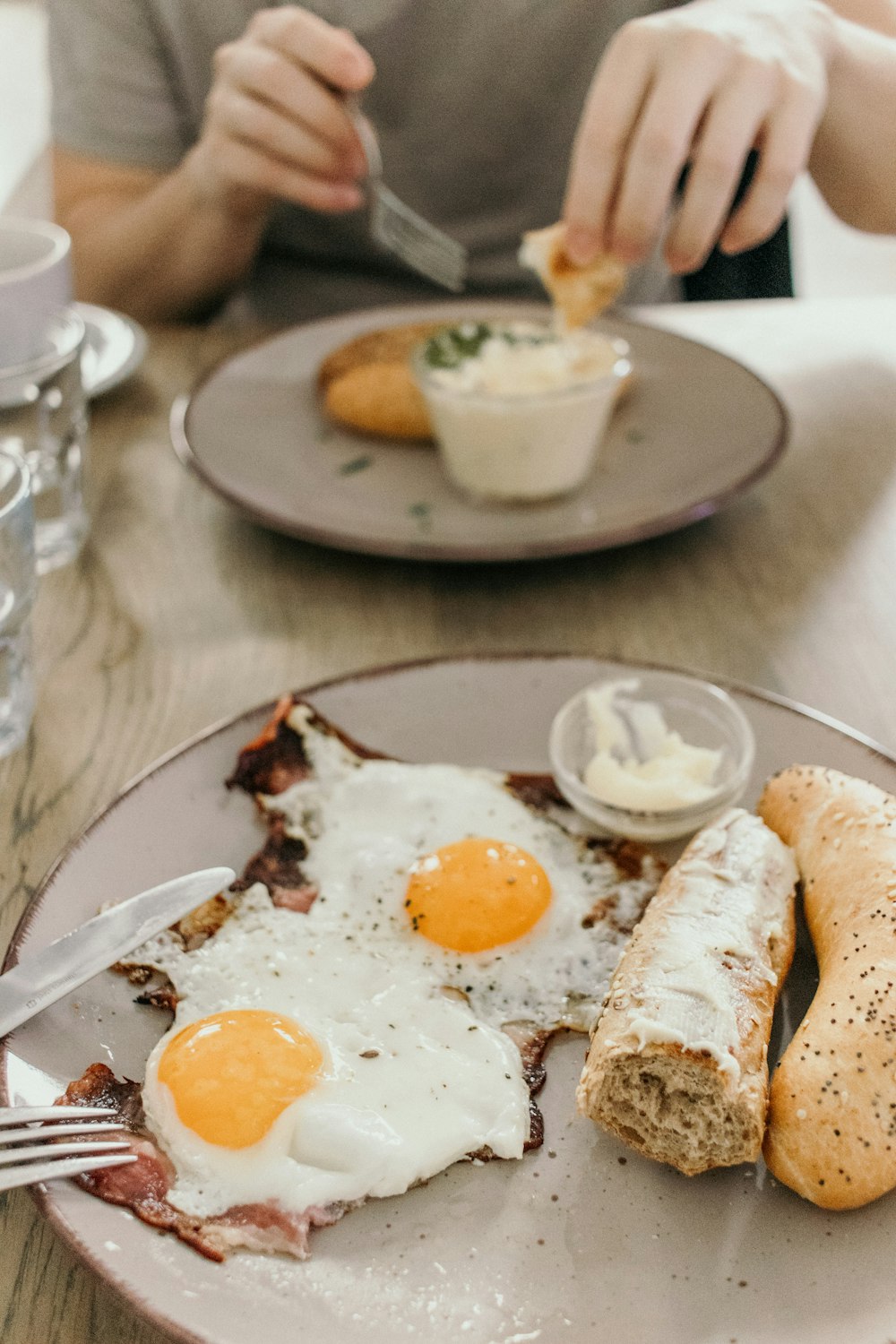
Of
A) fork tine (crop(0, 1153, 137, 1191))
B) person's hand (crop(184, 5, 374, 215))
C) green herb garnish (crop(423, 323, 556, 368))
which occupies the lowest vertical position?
fork tine (crop(0, 1153, 137, 1191))

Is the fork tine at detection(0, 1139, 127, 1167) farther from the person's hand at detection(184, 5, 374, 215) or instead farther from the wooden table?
the person's hand at detection(184, 5, 374, 215)

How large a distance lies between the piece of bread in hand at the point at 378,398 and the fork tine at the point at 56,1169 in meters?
1.73

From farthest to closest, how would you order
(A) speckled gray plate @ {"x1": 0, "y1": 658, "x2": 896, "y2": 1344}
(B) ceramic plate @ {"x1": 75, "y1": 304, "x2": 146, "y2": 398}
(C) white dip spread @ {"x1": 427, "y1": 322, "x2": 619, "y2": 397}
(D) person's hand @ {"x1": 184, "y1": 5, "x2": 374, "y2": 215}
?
(B) ceramic plate @ {"x1": 75, "y1": 304, "x2": 146, "y2": 398}, (D) person's hand @ {"x1": 184, "y1": 5, "x2": 374, "y2": 215}, (C) white dip spread @ {"x1": 427, "y1": 322, "x2": 619, "y2": 397}, (A) speckled gray plate @ {"x1": 0, "y1": 658, "x2": 896, "y2": 1344}

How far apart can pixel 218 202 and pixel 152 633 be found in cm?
151

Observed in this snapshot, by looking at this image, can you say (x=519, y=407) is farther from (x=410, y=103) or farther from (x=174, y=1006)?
(x=410, y=103)

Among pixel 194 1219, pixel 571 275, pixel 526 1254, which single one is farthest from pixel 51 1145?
pixel 571 275

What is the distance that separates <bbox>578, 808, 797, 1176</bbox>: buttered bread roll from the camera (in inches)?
42.6

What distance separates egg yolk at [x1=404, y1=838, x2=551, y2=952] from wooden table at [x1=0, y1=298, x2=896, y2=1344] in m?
0.52

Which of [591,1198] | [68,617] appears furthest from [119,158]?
[591,1198]

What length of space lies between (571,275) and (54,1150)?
1.88 metres

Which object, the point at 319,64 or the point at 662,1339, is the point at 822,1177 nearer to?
the point at 662,1339

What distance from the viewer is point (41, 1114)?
1.10 m

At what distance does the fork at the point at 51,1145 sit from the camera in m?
1.04

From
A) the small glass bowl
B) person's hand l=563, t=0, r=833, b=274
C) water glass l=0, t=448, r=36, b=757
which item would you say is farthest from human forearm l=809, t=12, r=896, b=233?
water glass l=0, t=448, r=36, b=757
